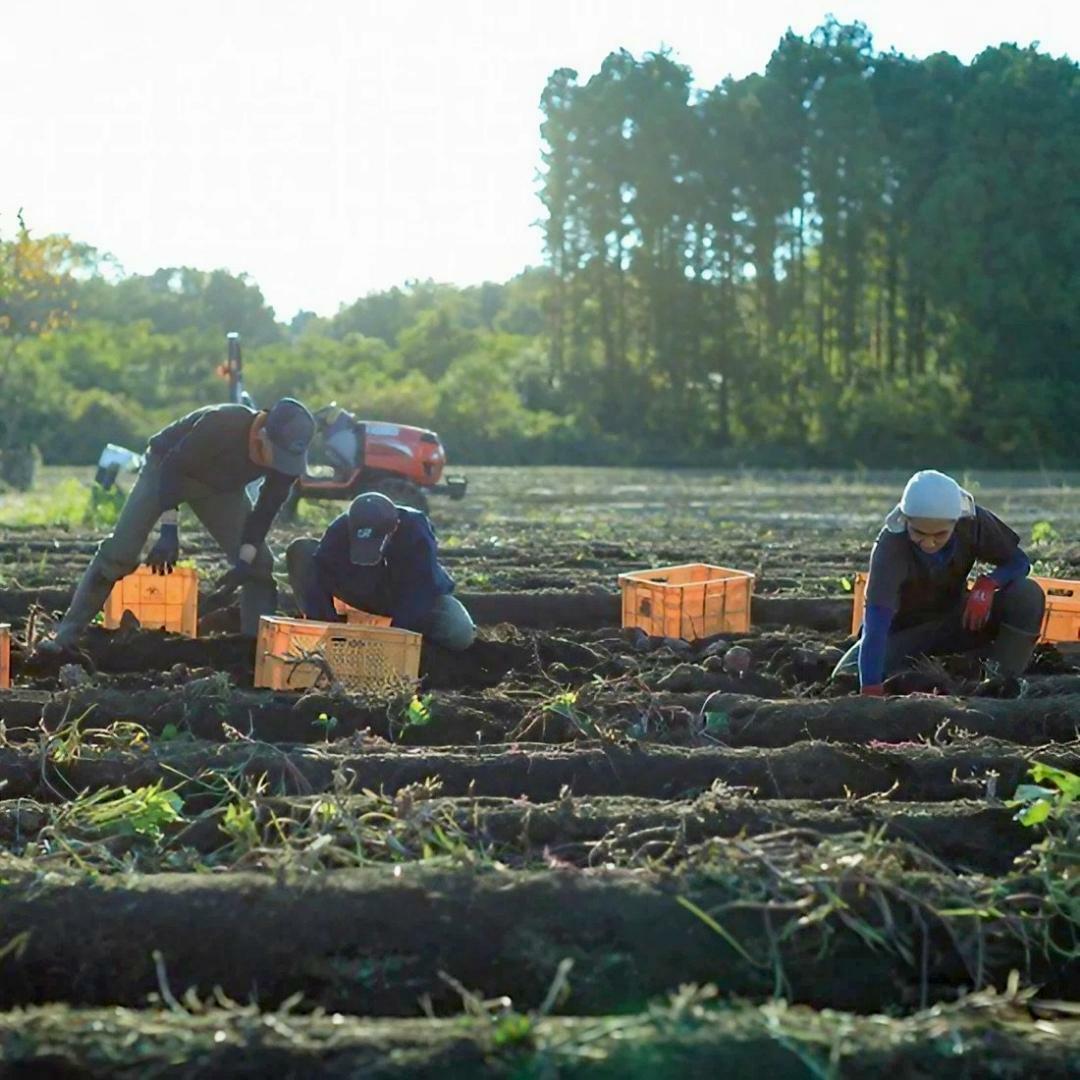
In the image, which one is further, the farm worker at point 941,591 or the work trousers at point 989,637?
the work trousers at point 989,637

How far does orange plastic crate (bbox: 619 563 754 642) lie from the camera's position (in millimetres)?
9180

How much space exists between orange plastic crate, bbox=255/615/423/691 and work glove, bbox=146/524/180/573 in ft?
3.86

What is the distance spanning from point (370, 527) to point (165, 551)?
1240 mm

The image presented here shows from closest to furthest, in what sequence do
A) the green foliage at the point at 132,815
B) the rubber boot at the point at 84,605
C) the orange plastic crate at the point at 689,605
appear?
1. the green foliage at the point at 132,815
2. the rubber boot at the point at 84,605
3. the orange plastic crate at the point at 689,605

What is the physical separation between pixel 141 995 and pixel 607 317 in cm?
4780

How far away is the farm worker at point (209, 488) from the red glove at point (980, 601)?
3.39 meters

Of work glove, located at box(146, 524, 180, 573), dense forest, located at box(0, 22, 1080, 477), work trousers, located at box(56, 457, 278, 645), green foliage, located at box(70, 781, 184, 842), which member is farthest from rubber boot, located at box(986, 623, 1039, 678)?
dense forest, located at box(0, 22, 1080, 477)

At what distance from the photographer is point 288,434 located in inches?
332

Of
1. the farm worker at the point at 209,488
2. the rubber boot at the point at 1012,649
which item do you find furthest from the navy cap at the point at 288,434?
the rubber boot at the point at 1012,649

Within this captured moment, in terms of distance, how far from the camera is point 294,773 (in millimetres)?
5586

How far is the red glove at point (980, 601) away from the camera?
7.50m

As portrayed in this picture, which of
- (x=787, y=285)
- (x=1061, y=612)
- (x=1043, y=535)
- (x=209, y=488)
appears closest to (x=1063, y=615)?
(x=1061, y=612)

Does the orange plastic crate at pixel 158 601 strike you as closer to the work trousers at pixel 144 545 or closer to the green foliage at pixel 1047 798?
the work trousers at pixel 144 545

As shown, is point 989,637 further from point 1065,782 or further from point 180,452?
point 180,452
